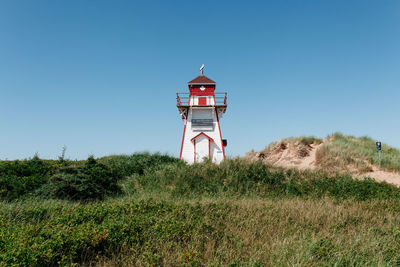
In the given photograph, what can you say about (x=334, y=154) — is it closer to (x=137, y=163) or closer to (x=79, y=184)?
(x=137, y=163)

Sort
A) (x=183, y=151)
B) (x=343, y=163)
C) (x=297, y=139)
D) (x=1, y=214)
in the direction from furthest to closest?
(x=297, y=139), (x=183, y=151), (x=343, y=163), (x=1, y=214)

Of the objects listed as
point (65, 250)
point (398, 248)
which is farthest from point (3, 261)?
point (398, 248)

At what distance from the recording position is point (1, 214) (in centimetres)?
754

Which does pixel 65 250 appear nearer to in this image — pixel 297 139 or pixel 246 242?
pixel 246 242

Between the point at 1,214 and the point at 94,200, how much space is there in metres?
4.28

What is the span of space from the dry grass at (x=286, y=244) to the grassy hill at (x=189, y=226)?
2 centimetres

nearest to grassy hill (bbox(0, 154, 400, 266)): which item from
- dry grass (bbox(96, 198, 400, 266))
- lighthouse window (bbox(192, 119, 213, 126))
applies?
dry grass (bbox(96, 198, 400, 266))

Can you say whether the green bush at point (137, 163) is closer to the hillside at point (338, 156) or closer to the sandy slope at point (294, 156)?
the hillside at point (338, 156)

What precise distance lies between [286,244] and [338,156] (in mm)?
16843

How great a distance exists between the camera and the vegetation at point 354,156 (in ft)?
59.2

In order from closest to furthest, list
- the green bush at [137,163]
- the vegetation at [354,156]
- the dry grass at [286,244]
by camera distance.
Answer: the dry grass at [286,244] → the green bush at [137,163] → the vegetation at [354,156]

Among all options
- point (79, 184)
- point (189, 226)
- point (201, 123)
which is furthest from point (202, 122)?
point (189, 226)

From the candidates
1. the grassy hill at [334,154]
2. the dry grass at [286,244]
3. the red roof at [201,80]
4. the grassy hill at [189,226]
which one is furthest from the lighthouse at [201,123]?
the dry grass at [286,244]

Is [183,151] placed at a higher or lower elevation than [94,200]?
higher
